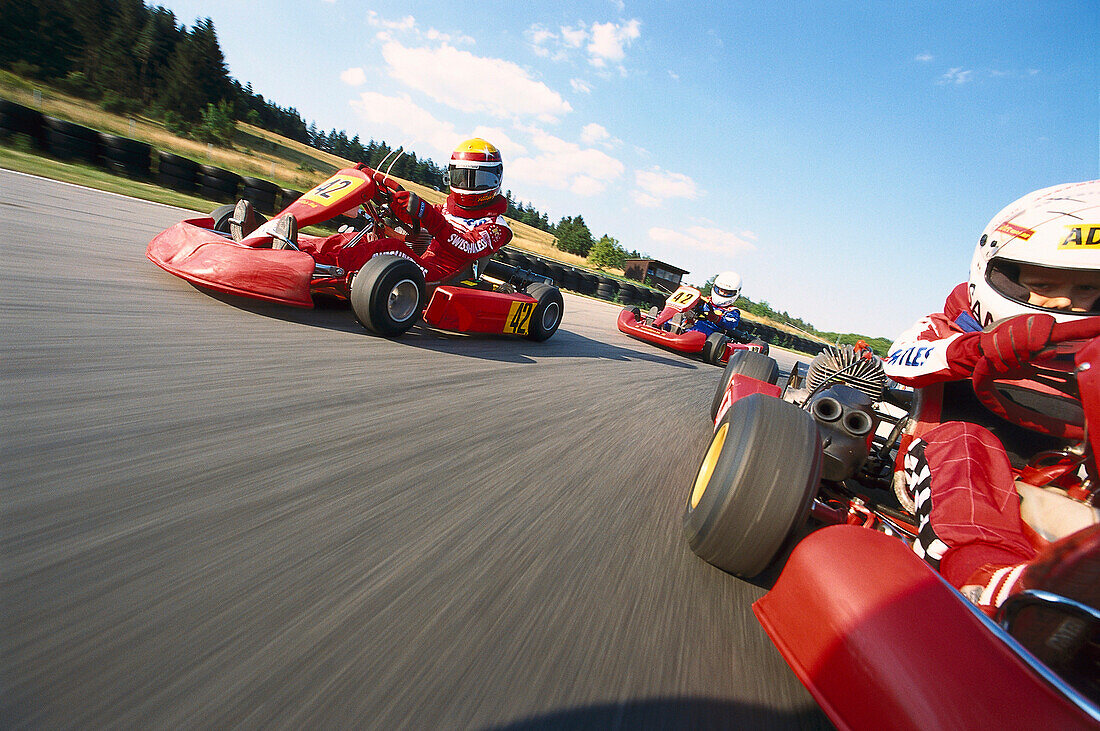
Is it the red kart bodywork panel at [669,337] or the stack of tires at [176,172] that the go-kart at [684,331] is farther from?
the stack of tires at [176,172]

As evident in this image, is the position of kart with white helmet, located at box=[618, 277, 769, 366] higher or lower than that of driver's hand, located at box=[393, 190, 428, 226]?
lower

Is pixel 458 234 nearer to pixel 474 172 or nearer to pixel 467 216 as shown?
pixel 467 216

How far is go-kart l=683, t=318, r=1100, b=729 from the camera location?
797 millimetres

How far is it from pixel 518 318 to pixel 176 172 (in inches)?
426

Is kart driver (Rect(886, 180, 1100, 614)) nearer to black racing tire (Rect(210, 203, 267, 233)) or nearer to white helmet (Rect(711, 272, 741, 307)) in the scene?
black racing tire (Rect(210, 203, 267, 233))

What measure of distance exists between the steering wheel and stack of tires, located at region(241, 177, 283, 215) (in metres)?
12.8

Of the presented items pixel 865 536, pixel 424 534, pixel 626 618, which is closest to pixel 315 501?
pixel 424 534

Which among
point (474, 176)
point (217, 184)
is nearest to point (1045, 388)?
point (474, 176)

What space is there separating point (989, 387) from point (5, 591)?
2637 mm

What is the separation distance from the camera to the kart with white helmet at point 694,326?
806 centimetres

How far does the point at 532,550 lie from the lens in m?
1.50

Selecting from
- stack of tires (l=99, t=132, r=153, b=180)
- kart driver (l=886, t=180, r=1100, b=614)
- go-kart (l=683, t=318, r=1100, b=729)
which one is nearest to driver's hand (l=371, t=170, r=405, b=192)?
go-kart (l=683, t=318, r=1100, b=729)

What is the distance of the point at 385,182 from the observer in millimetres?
3873

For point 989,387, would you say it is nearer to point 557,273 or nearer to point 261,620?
point 261,620
